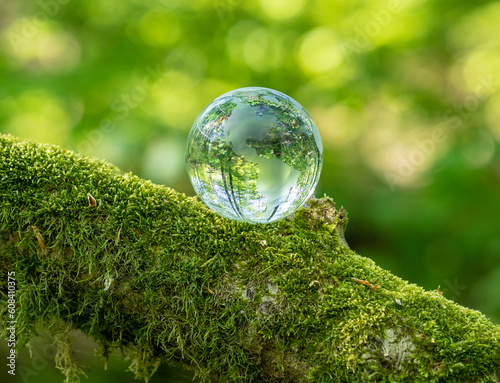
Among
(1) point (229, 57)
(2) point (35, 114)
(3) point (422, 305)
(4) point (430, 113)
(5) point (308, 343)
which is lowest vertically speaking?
(5) point (308, 343)

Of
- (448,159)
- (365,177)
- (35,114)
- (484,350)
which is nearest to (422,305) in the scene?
(484,350)

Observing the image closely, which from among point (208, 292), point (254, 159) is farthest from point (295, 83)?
point (208, 292)

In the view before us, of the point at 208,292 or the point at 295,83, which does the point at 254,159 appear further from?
the point at 295,83

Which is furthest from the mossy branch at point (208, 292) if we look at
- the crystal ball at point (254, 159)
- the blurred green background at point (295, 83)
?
the blurred green background at point (295, 83)

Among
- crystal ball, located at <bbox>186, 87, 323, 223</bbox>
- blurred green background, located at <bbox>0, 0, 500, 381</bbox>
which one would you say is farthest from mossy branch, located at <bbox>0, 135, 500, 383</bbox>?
blurred green background, located at <bbox>0, 0, 500, 381</bbox>

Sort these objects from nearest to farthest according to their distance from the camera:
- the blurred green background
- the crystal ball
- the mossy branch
Answer: the mossy branch → the crystal ball → the blurred green background

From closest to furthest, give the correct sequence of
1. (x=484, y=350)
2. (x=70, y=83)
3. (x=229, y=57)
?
(x=484, y=350) < (x=70, y=83) < (x=229, y=57)

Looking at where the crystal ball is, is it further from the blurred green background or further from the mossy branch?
the blurred green background

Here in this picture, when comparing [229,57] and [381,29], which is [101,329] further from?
[381,29]
